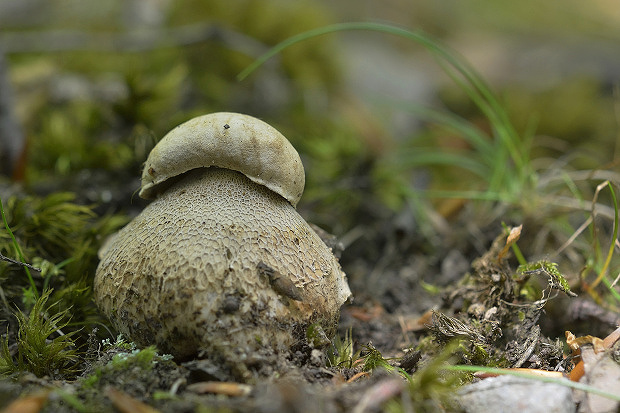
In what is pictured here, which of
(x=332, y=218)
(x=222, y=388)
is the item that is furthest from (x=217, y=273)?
(x=332, y=218)

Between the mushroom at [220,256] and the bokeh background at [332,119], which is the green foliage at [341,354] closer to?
the mushroom at [220,256]

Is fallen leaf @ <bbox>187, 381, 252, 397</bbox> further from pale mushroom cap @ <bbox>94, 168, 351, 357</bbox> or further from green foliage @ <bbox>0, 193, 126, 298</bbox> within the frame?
green foliage @ <bbox>0, 193, 126, 298</bbox>

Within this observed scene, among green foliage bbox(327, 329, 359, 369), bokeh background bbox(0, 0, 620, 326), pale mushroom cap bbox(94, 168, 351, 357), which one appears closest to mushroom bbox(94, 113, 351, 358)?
pale mushroom cap bbox(94, 168, 351, 357)

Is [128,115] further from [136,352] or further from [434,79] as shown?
[434,79]

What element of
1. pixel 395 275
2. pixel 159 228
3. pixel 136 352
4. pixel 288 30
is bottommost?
pixel 395 275

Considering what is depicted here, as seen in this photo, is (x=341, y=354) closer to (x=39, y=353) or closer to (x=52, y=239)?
(x=39, y=353)

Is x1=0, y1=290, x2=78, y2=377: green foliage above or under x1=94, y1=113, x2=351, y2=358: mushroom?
under

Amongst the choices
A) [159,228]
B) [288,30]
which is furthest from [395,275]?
[288,30]
